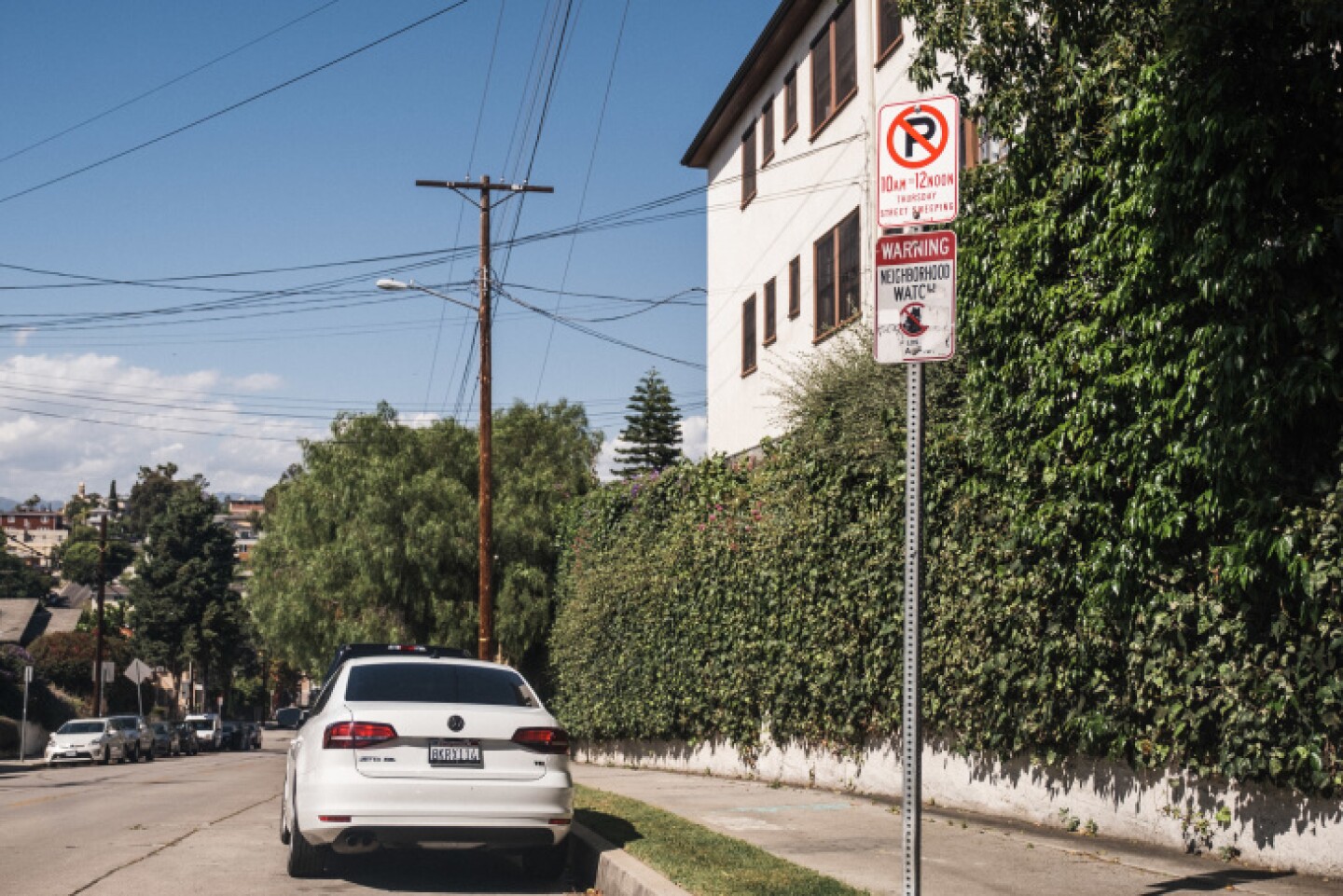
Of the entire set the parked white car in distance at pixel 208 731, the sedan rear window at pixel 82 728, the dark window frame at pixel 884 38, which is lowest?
the parked white car in distance at pixel 208 731

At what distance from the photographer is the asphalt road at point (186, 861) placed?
947 cm

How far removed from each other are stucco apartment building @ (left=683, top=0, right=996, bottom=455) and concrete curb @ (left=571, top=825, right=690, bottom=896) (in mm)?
8805

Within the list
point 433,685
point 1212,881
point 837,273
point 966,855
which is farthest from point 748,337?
point 1212,881

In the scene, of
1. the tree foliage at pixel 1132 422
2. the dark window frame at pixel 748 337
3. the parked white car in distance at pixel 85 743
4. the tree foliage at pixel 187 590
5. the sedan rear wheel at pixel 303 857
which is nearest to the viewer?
the tree foliage at pixel 1132 422

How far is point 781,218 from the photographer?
85.4 ft

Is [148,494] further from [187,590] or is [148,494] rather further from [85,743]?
[85,743]

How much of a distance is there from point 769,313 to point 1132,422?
722 inches

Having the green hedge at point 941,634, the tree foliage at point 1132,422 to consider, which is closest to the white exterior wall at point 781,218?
the green hedge at point 941,634

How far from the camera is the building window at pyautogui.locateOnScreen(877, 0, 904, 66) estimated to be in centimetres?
2014

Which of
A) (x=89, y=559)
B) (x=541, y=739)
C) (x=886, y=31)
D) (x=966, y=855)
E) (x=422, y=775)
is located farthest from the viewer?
(x=89, y=559)

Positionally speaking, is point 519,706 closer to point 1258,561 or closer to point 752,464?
point 1258,561

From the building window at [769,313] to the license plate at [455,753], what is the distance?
17.9m

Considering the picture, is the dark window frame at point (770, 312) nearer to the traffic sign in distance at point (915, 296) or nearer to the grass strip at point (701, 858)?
the grass strip at point (701, 858)

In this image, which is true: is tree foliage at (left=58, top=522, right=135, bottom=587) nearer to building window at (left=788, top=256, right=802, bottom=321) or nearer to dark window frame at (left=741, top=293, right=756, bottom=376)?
dark window frame at (left=741, top=293, right=756, bottom=376)
